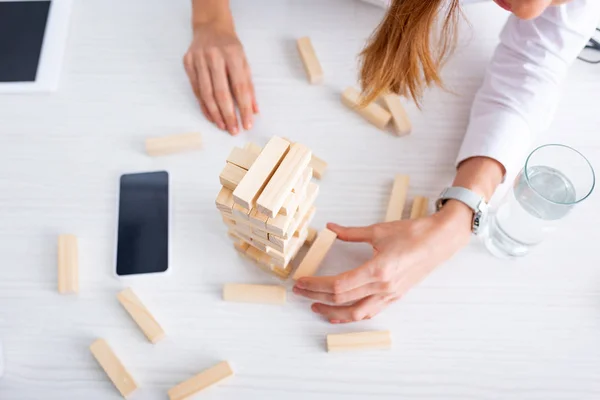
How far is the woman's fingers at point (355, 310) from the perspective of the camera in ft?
2.48

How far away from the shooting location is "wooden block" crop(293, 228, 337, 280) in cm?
80

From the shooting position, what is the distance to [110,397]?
0.72 metres

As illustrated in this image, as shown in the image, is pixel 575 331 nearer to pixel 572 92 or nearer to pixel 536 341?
pixel 536 341

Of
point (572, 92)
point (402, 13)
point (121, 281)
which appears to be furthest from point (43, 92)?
point (572, 92)

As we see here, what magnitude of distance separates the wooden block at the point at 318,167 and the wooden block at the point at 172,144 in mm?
190

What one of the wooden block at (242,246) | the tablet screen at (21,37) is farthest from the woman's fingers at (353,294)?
the tablet screen at (21,37)

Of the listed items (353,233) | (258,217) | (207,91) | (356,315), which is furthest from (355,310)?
(207,91)

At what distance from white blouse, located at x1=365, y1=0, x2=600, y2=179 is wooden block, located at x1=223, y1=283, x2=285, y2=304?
0.36 meters

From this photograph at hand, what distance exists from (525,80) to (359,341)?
0.51 meters

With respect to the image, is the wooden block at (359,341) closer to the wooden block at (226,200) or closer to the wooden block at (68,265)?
the wooden block at (226,200)

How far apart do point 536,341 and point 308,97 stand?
0.53m

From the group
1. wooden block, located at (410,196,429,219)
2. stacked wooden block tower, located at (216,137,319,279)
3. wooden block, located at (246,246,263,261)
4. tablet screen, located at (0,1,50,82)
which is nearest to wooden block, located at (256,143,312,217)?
stacked wooden block tower, located at (216,137,319,279)

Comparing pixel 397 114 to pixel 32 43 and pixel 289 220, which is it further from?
pixel 32 43

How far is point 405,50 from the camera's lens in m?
0.82
